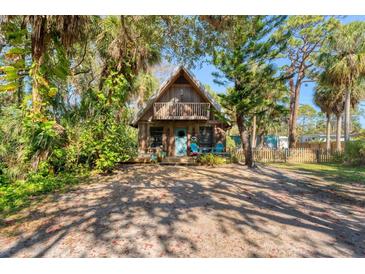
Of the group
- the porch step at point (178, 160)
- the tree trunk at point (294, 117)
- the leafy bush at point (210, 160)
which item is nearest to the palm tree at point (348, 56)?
the tree trunk at point (294, 117)

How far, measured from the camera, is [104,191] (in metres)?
5.52

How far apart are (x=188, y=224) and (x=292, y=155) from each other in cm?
1496

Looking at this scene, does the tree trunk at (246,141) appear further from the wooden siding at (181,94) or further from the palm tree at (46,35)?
the palm tree at (46,35)

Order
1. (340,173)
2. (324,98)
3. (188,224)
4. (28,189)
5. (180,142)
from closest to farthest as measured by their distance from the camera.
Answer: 1. (188,224)
2. (28,189)
3. (340,173)
4. (180,142)
5. (324,98)

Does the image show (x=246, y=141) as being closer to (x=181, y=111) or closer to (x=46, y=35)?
(x=181, y=111)

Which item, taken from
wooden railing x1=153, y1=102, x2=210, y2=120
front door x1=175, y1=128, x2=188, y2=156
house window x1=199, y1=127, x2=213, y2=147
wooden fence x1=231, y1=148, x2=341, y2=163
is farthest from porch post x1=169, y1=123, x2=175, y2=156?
wooden fence x1=231, y1=148, x2=341, y2=163

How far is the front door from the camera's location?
13.6 meters

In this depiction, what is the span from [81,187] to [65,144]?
7.98 feet

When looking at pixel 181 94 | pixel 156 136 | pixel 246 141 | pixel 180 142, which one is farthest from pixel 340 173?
pixel 156 136

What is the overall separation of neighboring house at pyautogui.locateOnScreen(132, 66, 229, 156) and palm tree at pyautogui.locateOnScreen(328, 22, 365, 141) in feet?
28.4

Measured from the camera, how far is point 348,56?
1288 cm

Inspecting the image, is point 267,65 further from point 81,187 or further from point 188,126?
point 81,187

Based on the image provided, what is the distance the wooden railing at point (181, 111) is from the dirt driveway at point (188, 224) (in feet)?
24.7

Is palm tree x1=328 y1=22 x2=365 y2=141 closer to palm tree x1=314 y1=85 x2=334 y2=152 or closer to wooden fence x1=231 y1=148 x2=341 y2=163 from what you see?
wooden fence x1=231 y1=148 x2=341 y2=163
